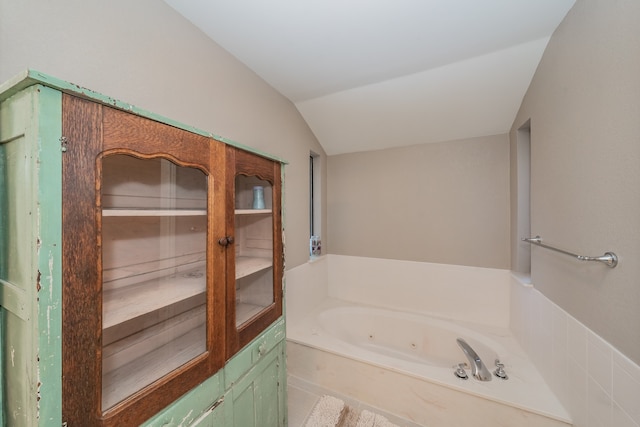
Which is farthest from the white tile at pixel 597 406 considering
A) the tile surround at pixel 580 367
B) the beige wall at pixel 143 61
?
the beige wall at pixel 143 61

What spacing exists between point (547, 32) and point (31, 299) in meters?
2.33

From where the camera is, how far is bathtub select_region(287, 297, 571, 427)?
1252 millimetres

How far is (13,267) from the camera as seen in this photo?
0.51 m

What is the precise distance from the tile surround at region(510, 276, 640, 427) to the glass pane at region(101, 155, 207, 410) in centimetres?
148

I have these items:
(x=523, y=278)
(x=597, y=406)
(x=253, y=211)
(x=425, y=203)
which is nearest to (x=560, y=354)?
(x=597, y=406)

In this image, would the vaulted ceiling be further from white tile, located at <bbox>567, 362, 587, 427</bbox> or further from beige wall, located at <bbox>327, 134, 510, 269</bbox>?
white tile, located at <bbox>567, 362, 587, 427</bbox>

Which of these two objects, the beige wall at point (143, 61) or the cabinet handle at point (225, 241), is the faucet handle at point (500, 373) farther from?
the beige wall at point (143, 61)

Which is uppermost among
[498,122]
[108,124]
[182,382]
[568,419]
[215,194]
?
[498,122]

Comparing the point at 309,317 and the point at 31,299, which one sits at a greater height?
the point at 31,299

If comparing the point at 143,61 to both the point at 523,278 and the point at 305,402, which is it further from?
the point at 523,278

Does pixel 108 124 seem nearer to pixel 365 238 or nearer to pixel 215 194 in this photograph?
pixel 215 194

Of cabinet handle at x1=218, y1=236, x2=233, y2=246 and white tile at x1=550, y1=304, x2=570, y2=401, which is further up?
cabinet handle at x1=218, y1=236, x2=233, y2=246

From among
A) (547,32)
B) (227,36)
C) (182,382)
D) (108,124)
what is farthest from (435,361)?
(227,36)

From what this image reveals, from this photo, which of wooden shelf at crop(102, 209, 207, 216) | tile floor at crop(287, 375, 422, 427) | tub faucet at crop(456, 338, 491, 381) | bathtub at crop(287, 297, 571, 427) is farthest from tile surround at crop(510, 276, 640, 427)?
wooden shelf at crop(102, 209, 207, 216)
